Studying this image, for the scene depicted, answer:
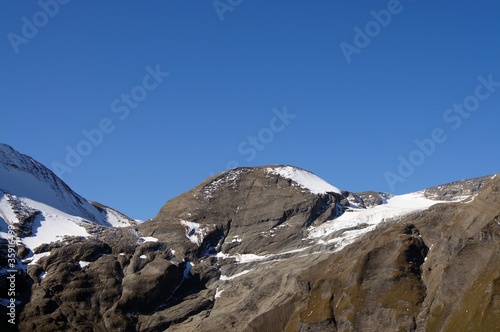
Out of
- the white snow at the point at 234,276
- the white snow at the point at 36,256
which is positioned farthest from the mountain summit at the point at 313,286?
the white snow at the point at 234,276

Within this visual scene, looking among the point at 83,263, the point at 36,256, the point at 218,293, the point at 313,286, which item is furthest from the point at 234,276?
the point at 36,256

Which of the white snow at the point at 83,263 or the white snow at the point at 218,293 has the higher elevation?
the white snow at the point at 83,263

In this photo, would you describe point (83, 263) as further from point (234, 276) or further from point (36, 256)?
point (234, 276)

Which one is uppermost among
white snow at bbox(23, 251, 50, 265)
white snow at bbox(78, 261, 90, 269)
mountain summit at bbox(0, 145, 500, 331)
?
white snow at bbox(23, 251, 50, 265)

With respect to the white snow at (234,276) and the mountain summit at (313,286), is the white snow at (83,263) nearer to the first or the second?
the mountain summit at (313,286)

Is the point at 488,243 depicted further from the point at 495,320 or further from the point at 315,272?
the point at 315,272

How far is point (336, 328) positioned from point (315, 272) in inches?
970

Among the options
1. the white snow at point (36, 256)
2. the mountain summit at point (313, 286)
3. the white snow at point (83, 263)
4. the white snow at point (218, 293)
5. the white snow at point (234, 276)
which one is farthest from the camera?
the white snow at point (234, 276)

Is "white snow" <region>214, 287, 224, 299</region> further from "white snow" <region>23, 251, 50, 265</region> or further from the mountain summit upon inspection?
"white snow" <region>23, 251, 50, 265</region>

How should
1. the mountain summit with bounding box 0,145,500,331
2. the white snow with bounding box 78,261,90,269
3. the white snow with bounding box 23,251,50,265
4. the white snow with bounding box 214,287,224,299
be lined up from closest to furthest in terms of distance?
the mountain summit with bounding box 0,145,500,331, the white snow with bounding box 214,287,224,299, the white snow with bounding box 23,251,50,265, the white snow with bounding box 78,261,90,269

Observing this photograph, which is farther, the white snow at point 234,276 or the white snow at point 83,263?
the white snow at point 234,276

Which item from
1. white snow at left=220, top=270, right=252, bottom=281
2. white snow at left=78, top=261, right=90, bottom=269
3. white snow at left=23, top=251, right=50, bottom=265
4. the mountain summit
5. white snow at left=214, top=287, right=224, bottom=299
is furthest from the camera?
white snow at left=220, top=270, right=252, bottom=281

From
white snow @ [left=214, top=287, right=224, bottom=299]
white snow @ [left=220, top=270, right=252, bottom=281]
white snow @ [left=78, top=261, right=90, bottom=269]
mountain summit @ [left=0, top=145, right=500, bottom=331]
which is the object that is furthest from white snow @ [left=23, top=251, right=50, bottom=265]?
white snow @ [left=220, top=270, right=252, bottom=281]

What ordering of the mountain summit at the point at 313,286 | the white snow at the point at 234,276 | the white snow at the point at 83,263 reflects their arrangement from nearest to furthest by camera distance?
the mountain summit at the point at 313,286
the white snow at the point at 83,263
the white snow at the point at 234,276
